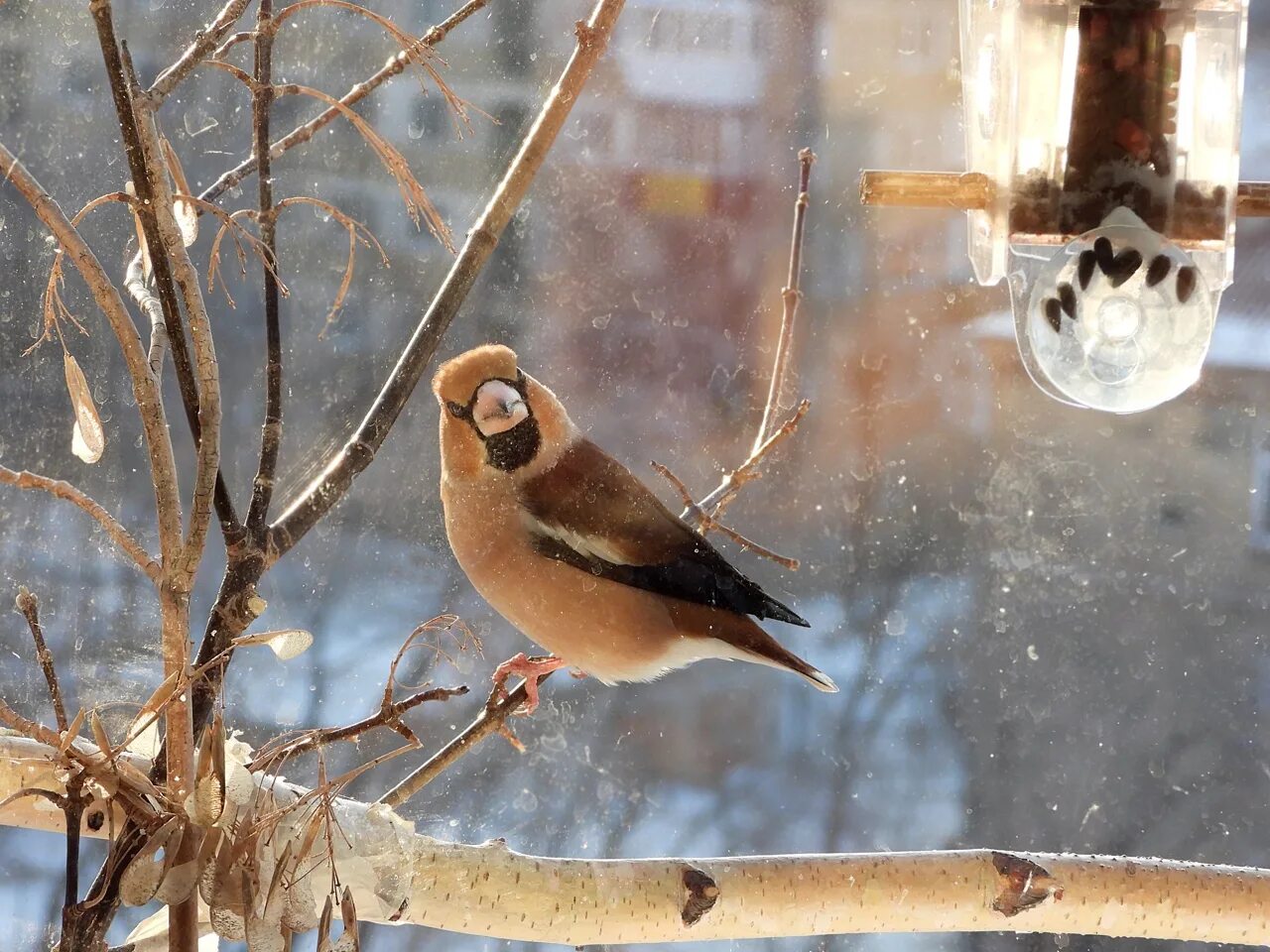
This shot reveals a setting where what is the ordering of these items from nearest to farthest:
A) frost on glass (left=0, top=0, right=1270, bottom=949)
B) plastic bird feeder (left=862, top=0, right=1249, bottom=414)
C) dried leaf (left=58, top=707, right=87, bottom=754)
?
dried leaf (left=58, top=707, right=87, bottom=754)
plastic bird feeder (left=862, top=0, right=1249, bottom=414)
frost on glass (left=0, top=0, right=1270, bottom=949)

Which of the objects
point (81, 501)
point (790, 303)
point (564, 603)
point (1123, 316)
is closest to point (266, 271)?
point (81, 501)

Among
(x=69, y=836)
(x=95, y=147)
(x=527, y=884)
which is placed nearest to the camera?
(x=69, y=836)

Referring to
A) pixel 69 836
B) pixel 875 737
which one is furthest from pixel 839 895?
pixel 69 836

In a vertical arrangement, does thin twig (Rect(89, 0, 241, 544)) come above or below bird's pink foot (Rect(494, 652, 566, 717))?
above

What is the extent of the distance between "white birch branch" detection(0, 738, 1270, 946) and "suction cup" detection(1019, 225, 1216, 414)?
1.14 feet

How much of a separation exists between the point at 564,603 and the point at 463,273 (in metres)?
0.25

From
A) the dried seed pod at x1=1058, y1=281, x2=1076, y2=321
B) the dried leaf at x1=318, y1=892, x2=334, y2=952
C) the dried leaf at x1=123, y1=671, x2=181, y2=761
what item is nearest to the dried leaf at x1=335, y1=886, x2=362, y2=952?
the dried leaf at x1=318, y1=892, x2=334, y2=952

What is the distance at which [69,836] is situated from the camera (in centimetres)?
52

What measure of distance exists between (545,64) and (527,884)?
70 centimetres

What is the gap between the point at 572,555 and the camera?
866 mm

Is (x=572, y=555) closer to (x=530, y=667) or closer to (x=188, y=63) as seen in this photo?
(x=530, y=667)

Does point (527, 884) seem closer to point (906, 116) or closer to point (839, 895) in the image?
point (839, 895)

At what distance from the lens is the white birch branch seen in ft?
2.37

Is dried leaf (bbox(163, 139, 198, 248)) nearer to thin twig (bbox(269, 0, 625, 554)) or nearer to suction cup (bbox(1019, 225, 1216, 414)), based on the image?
thin twig (bbox(269, 0, 625, 554))
